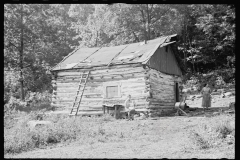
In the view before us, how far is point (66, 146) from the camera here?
26.4ft

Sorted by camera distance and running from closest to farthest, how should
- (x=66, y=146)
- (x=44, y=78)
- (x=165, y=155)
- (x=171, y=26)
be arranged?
(x=165, y=155) → (x=66, y=146) → (x=44, y=78) → (x=171, y=26)

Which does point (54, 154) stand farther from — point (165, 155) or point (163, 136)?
point (163, 136)

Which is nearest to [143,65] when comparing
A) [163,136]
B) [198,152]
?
[163,136]

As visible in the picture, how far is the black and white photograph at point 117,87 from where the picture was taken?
25.6 ft

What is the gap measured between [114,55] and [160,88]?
13.4 ft

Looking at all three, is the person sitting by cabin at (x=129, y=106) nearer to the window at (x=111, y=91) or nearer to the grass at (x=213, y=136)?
the window at (x=111, y=91)

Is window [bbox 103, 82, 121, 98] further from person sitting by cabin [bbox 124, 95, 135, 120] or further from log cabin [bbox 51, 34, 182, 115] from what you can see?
person sitting by cabin [bbox 124, 95, 135, 120]

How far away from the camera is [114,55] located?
59.3 feet

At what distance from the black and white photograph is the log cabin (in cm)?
7

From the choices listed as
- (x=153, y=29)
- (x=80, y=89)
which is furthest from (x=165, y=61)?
(x=153, y=29)

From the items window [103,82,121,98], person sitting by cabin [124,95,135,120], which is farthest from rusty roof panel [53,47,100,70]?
person sitting by cabin [124,95,135,120]

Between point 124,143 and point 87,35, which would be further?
point 87,35

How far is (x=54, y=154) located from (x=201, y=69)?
94.9ft

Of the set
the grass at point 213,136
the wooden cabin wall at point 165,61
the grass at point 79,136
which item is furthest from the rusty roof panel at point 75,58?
the grass at point 213,136
